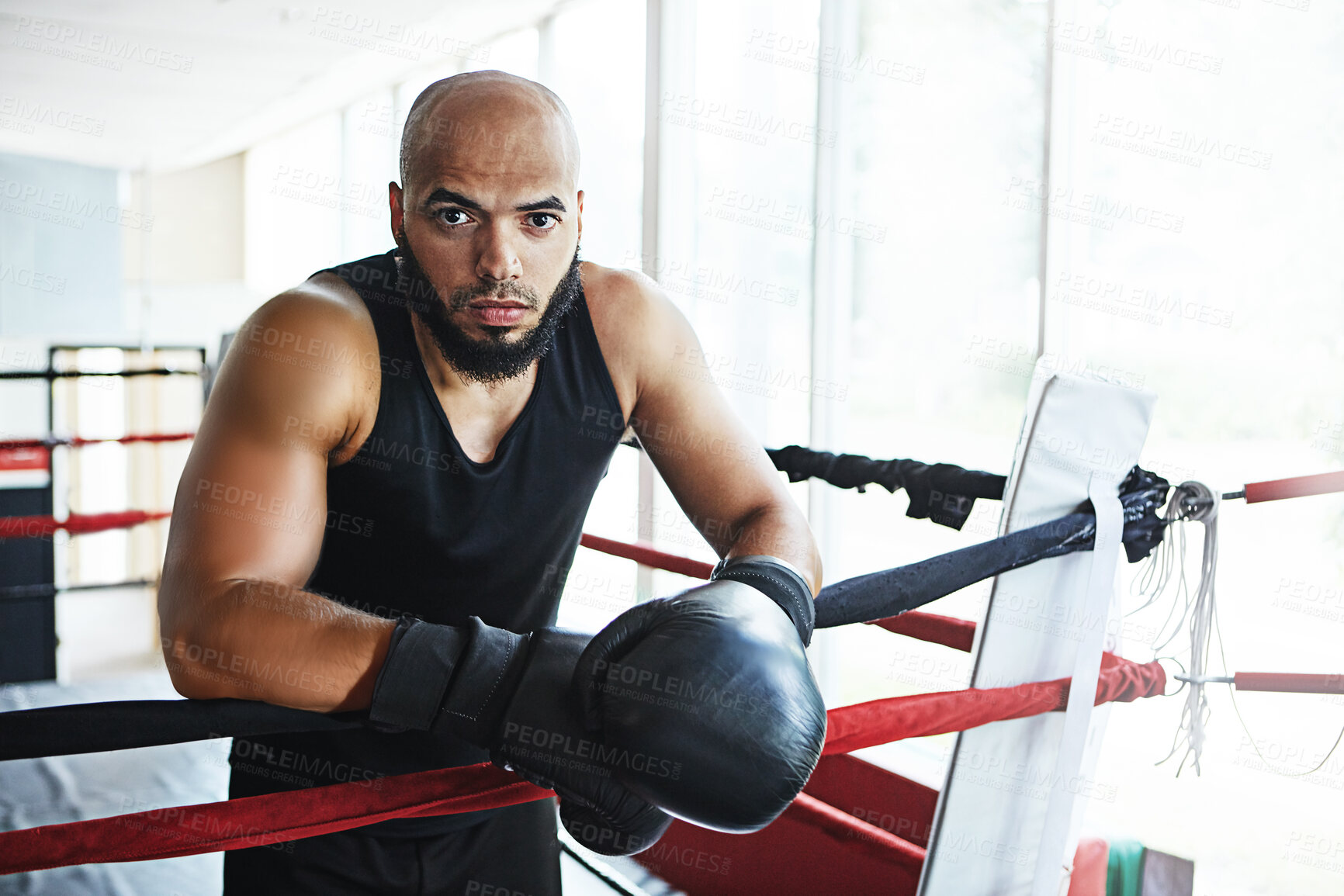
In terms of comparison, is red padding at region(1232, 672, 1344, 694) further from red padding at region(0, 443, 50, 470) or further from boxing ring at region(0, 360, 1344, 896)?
red padding at region(0, 443, 50, 470)

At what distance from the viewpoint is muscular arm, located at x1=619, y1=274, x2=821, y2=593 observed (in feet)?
3.59

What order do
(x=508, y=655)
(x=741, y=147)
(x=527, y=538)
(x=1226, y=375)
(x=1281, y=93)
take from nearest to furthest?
(x=508, y=655) < (x=527, y=538) < (x=1281, y=93) < (x=1226, y=375) < (x=741, y=147)

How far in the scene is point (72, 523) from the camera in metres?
2.65

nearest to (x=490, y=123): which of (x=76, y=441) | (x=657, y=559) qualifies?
(x=657, y=559)

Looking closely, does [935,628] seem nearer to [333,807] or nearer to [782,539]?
[782,539]

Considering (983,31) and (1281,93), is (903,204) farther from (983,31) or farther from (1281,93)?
(1281,93)

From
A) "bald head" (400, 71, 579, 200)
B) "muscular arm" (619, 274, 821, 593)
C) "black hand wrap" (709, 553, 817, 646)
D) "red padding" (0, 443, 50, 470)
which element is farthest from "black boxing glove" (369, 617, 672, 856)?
"red padding" (0, 443, 50, 470)

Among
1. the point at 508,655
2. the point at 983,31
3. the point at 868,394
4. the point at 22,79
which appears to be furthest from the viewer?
the point at 22,79

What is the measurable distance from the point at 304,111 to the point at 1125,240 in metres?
6.22

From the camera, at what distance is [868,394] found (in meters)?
2.60

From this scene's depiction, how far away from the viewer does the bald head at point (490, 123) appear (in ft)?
3.27

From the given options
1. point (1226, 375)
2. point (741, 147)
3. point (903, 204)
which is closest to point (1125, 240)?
point (1226, 375)

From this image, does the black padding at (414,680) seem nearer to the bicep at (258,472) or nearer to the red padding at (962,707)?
the bicep at (258,472)

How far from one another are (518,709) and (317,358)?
46 cm
